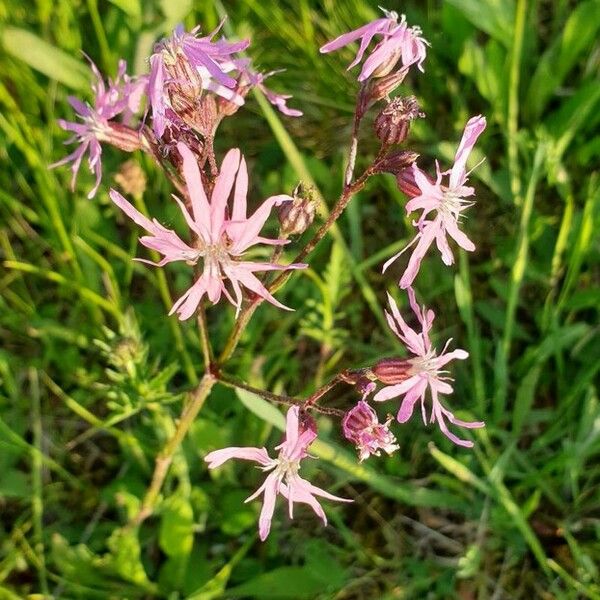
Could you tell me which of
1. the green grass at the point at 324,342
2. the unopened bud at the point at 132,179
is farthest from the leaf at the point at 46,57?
the unopened bud at the point at 132,179

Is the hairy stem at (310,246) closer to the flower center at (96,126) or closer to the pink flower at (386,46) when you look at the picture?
the pink flower at (386,46)

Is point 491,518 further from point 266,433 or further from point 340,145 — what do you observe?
point 340,145

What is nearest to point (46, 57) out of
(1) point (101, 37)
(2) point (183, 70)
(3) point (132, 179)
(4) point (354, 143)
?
(1) point (101, 37)

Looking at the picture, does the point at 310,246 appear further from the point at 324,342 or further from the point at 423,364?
the point at 324,342

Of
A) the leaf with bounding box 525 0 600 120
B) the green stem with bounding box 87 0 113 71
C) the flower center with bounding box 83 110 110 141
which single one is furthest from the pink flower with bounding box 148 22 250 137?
the leaf with bounding box 525 0 600 120

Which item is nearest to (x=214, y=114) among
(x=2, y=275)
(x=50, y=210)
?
(x=50, y=210)

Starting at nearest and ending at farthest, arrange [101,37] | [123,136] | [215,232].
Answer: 1. [215,232]
2. [123,136]
3. [101,37]
